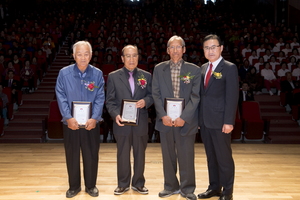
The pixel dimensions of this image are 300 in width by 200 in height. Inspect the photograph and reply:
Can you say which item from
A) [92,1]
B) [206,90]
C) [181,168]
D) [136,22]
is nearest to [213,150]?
[181,168]

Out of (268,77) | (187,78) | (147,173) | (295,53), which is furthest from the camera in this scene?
(295,53)

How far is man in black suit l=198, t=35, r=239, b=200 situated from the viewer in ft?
8.64

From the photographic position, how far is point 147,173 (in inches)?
137

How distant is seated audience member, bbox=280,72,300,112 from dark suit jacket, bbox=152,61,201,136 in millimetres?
4459

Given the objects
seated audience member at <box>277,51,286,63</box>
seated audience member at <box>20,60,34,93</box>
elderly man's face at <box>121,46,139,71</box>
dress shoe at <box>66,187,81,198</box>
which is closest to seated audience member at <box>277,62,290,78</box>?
seated audience member at <box>277,51,286,63</box>

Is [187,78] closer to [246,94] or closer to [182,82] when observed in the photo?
[182,82]

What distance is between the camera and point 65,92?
9.32 ft

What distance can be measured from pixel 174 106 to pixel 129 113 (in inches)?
15.3

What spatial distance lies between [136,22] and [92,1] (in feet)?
13.4

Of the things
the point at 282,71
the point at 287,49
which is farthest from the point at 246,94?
the point at 287,49

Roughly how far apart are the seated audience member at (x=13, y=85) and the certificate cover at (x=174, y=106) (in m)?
4.87

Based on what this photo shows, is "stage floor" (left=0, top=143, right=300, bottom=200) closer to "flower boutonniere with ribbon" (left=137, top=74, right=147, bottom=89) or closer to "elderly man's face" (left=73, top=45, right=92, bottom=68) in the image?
"flower boutonniere with ribbon" (left=137, top=74, right=147, bottom=89)

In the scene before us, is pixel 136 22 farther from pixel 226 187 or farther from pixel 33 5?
pixel 226 187

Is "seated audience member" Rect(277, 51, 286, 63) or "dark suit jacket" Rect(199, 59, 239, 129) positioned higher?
"seated audience member" Rect(277, 51, 286, 63)
